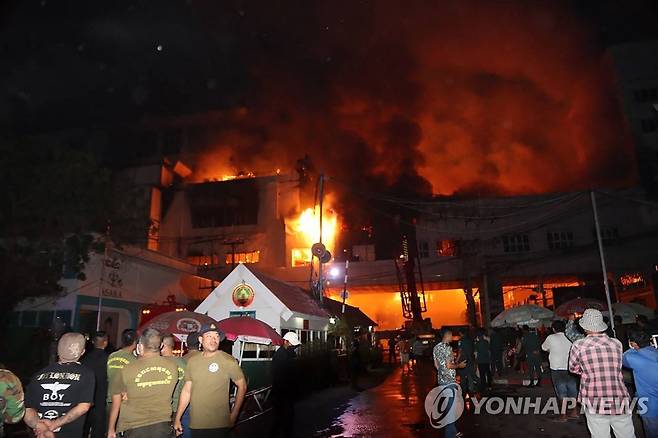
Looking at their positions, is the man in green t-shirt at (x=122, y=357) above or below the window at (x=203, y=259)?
below

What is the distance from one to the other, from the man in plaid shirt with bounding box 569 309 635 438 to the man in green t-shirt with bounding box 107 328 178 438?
4.15m

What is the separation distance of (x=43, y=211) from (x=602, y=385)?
17534mm

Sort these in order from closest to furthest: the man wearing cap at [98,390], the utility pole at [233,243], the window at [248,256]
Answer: the man wearing cap at [98,390]
the utility pole at [233,243]
the window at [248,256]

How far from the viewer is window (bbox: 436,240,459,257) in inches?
1385

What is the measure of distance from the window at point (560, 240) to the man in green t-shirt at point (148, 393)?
35.2m

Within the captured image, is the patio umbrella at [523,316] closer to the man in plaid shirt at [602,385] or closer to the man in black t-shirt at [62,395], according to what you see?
the man in plaid shirt at [602,385]

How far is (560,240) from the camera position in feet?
114

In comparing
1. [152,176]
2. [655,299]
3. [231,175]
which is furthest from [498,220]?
[152,176]

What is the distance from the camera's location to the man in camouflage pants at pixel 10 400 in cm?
361

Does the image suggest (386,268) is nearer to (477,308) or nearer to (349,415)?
(477,308)

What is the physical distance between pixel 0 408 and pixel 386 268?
1230 inches

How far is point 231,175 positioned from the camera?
47094 millimetres

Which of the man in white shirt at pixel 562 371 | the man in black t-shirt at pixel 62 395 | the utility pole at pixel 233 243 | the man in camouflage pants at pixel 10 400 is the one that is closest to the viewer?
the man in camouflage pants at pixel 10 400

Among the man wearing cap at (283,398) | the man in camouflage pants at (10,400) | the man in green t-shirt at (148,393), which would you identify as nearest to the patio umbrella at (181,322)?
the man wearing cap at (283,398)
